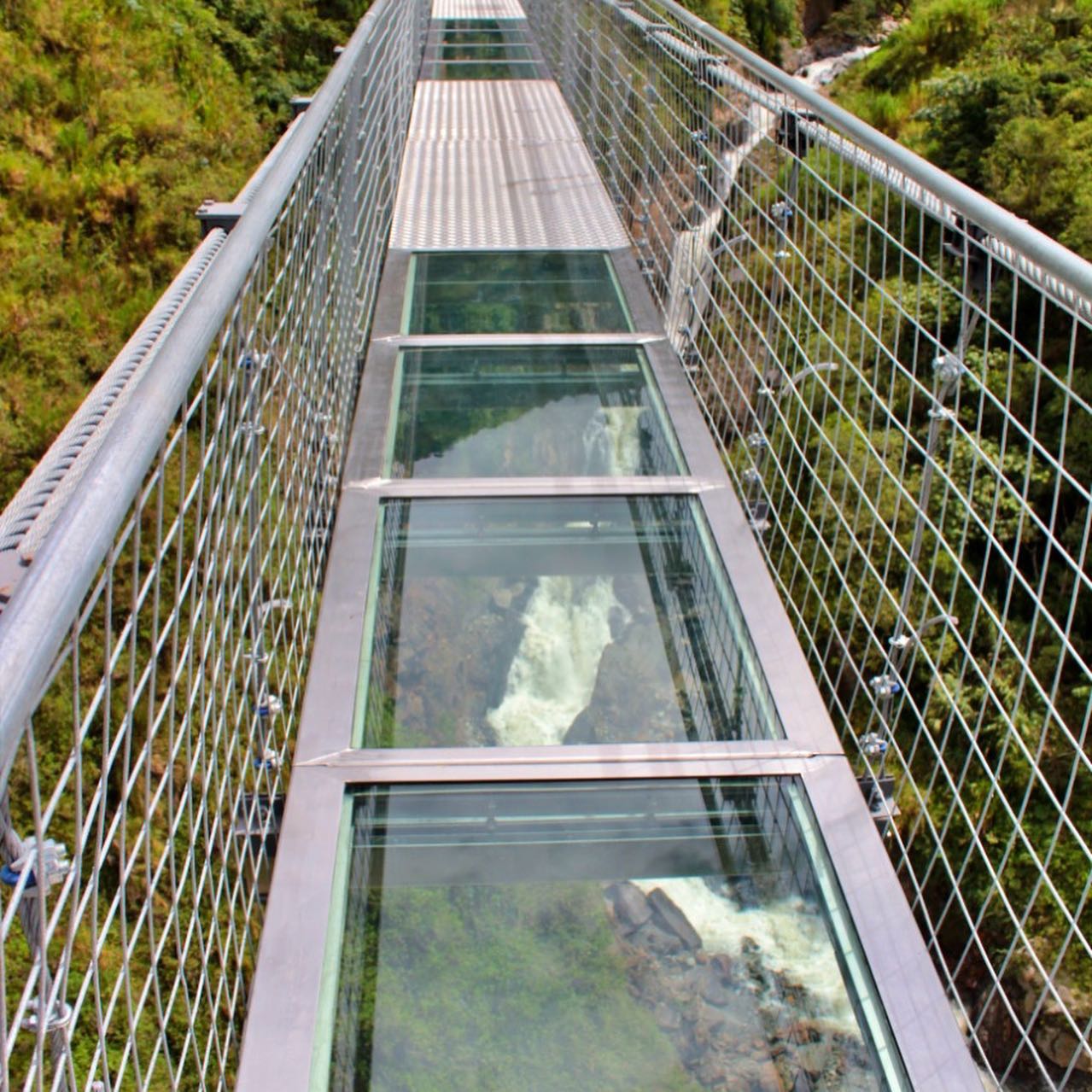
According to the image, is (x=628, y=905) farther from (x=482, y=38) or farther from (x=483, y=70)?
(x=482, y=38)

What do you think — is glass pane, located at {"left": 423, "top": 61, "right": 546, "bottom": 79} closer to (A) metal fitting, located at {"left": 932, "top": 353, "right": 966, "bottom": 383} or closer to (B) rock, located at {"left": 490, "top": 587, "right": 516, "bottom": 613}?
(B) rock, located at {"left": 490, "top": 587, "right": 516, "bottom": 613}

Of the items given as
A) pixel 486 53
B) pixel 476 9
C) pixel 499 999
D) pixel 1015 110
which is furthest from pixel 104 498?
pixel 1015 110

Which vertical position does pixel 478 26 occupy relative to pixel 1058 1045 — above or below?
above

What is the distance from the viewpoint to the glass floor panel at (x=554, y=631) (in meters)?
1.81

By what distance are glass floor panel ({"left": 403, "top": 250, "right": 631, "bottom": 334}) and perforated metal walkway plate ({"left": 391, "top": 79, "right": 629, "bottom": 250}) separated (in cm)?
13

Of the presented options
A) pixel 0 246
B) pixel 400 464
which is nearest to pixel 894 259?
pixel 0 246

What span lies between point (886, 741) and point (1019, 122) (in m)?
9.42

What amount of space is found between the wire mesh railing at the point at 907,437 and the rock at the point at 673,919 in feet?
1.17

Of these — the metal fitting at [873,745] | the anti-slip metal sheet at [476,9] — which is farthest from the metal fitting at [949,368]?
the anti-slip metal sheet at [476,9]

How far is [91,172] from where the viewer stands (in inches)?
396

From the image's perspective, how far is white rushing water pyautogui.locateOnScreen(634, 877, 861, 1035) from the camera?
142 cm

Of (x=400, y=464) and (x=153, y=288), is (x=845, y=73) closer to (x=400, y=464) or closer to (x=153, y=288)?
(x=153, y=288)

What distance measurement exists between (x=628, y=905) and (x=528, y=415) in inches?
55.7

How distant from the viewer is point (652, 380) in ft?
9.38
